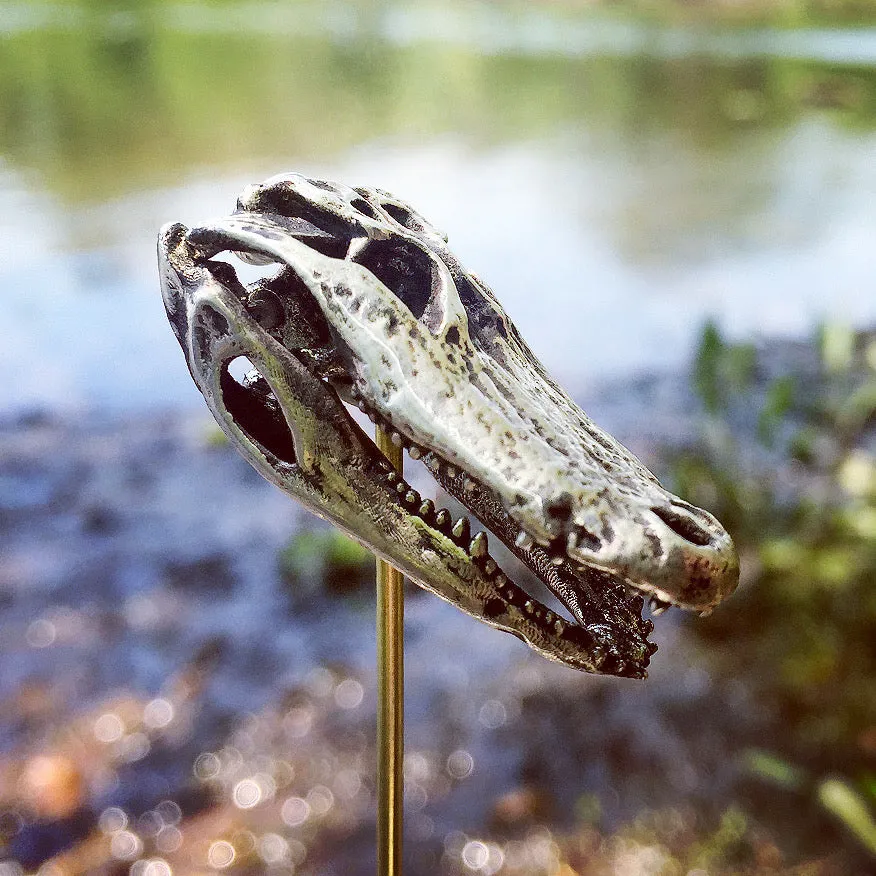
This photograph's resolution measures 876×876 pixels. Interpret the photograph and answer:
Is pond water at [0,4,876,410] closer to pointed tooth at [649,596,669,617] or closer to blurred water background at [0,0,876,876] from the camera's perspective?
blurred water background at [0,0,876,876]

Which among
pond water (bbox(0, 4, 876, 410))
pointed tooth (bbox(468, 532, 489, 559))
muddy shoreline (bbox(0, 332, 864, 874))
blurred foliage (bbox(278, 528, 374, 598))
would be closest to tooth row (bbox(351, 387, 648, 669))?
pointed tooth (bbox(468, 532, 489, 559))

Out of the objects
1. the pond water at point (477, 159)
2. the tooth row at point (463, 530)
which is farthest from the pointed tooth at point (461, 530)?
the pond water at point (477, 159)

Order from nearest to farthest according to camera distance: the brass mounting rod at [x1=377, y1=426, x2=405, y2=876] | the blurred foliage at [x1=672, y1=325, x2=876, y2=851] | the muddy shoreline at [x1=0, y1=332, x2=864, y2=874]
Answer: the brass mounting rod at [x1=377, y1=426, x2=405, y2=876] < the muddy shoreline at [x1=0, y1=332, x2=864, y2=874] < the blurred foliage at [x1=672, y1=325, x2=876, y2=851]

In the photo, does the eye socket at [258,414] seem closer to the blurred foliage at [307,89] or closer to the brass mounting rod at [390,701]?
the brass mounting rod at [390,701]

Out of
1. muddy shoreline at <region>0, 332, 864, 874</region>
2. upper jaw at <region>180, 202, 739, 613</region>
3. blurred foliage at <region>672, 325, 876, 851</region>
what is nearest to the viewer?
upper jaw at <region>180, 202, 739, 613</region>

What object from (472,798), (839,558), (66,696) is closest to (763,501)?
(839,558)

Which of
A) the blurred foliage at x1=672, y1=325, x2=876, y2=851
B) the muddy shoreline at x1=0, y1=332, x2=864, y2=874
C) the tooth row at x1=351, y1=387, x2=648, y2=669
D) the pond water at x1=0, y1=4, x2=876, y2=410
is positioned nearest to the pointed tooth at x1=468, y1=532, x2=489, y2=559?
the tooth row at x1=351, y1=387, x2=648, y2=669

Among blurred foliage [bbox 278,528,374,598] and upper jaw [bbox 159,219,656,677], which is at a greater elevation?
upper jaw [bbox 159,219,656,677]

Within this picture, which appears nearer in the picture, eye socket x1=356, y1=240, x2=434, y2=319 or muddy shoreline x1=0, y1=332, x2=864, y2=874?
eye socket x1=356, y1=240, x2=434, y2=319

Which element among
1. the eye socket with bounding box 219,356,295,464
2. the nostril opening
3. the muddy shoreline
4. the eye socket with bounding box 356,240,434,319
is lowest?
the muddy shoreline
